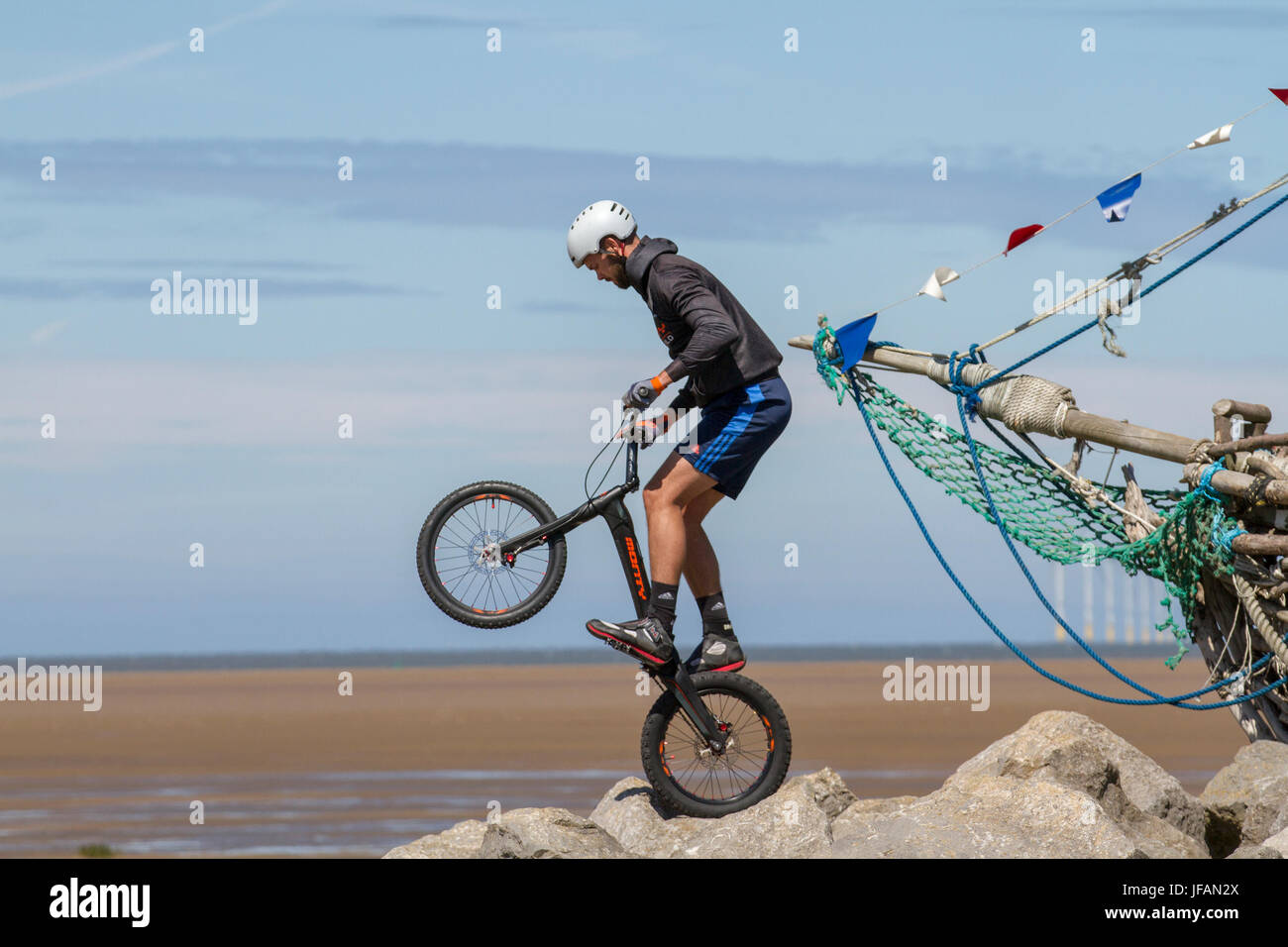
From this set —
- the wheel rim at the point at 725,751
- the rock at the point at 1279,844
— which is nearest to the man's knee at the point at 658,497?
the wheel rim at the point at 725,751

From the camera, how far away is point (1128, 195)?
10.8 metres

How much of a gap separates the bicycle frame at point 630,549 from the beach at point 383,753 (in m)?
7.32

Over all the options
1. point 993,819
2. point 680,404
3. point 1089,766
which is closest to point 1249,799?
point 1089,766

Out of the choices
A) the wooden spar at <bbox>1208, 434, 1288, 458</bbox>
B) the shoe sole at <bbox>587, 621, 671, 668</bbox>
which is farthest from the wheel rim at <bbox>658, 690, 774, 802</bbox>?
the wooden spar at <bbox>1208, 434, 1288, 458</bbox>

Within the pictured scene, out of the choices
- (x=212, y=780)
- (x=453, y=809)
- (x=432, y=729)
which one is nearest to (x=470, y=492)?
(x=453, y=809)

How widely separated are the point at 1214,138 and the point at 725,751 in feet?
16.6

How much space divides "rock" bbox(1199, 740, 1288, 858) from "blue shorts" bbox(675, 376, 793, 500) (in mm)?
3653

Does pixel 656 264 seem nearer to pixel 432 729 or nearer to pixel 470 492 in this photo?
pixel 470 492

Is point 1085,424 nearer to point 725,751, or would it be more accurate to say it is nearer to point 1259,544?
point 1259,544

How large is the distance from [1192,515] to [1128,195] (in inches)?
84.4

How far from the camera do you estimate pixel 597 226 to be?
9.66m

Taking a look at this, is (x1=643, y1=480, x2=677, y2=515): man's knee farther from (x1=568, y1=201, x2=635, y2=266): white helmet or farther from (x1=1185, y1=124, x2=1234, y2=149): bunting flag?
(x1=1185, y1=124, x2=1234, y2=149): bunting flag

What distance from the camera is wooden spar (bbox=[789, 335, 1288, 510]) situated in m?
10.4

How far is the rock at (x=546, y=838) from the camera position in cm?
895
